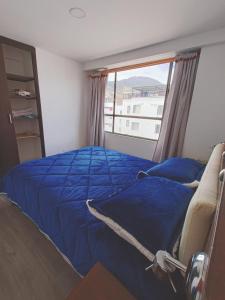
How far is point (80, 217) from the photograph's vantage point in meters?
1.05

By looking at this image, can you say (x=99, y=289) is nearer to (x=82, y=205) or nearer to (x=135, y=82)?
(x=82, y=205)

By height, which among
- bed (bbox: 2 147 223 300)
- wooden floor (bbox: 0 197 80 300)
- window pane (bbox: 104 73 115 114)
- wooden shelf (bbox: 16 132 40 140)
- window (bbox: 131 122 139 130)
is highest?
window pane (bbox: 104 73 115 114)

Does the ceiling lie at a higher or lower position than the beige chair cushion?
higher

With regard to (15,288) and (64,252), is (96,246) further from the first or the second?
(15,288)

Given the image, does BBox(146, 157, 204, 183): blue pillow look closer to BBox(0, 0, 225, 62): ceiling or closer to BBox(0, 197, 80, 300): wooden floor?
BBox(0, 197, 80, 300): wooden floor

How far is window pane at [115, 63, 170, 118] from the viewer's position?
277 cm

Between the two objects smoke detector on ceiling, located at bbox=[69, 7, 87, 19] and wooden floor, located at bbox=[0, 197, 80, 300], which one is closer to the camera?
wooden floor, located at bbox=[0, 197, 80, 300]

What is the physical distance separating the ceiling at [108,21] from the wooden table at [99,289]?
7.31ft

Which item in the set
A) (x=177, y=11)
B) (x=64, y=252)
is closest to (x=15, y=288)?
(x=64, y=252)

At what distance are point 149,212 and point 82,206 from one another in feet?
1.76

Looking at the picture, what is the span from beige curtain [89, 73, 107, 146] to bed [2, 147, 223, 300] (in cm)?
140

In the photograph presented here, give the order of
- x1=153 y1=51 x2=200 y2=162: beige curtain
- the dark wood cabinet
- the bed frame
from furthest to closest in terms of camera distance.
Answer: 1. the dark wood cabinet
2. x1=153 y1=51 x2=200 y2=162: beige curtain
3. the bed frame

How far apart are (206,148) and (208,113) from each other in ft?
1.65

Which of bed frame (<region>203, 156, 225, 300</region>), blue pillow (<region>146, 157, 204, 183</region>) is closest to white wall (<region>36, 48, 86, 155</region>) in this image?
blue pillow (<region>146, 157, 204, 183</region>)
